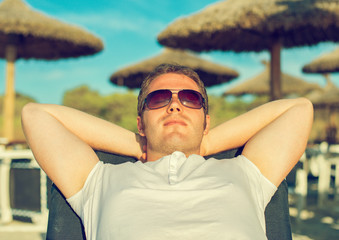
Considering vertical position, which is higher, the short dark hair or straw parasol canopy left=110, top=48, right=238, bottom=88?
straw parasol canopy left=110, top=48, right=238, bottom=88

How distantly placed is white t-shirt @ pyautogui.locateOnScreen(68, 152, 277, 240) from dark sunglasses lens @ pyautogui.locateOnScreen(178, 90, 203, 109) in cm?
31

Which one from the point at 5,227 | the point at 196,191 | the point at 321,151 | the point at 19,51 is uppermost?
the point at 19,51

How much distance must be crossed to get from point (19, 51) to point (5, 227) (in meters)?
5.96

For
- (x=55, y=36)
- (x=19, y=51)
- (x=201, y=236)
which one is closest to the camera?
(x=201, y=236)

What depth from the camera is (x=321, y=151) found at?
16.7 ft

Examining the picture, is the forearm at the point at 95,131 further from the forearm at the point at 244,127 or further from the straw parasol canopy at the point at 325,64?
the straw parasol canopy at the point at 325,64

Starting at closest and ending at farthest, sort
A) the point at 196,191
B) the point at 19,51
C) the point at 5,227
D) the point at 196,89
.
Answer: the point at 196,191, the point at 196,89, the point at 5,227, the point at 19,51

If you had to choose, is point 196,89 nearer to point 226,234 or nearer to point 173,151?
point 173,151

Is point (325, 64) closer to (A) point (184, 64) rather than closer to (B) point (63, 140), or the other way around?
(A) point (184, 64)

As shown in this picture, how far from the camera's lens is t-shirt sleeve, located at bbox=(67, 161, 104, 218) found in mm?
1476

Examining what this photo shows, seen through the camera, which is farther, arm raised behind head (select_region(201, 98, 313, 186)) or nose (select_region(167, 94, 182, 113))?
nose (select_region(167, 94, 182, 113))

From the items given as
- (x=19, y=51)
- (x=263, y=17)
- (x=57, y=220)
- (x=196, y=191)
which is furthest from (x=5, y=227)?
(x=19, y=51)

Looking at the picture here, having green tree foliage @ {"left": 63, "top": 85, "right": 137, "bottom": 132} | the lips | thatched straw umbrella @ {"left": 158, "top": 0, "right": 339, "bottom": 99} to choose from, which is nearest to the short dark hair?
the lips

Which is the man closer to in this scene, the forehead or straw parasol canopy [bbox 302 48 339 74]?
the forehead
